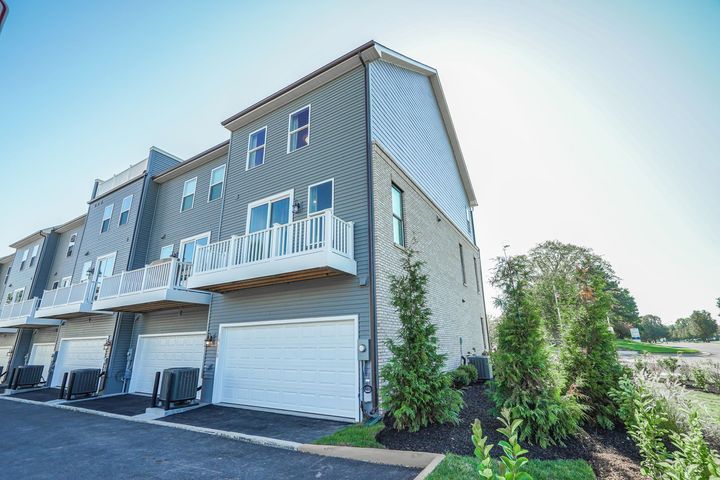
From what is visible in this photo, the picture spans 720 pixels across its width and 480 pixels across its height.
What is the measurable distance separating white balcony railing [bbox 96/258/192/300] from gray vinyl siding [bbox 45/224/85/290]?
29.6 feet

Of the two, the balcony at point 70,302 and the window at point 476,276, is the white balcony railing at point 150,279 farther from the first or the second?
the window at point 476,276

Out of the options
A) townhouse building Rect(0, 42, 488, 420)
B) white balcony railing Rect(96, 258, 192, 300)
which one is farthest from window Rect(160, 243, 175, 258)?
white balcony railing Rect(96, 258, 192, 300)

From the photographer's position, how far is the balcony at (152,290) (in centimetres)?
Result: 1110

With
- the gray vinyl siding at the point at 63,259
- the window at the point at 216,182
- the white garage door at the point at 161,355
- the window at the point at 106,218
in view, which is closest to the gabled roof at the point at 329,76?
the window at the point at 216,182

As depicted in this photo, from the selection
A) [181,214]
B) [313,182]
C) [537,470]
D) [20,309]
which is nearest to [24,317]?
[20,309]

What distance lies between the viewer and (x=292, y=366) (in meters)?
8.65

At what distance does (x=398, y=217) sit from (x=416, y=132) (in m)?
4.64

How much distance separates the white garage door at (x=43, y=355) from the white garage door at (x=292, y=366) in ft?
48.4

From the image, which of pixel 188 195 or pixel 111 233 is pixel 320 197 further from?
pixel 111 233

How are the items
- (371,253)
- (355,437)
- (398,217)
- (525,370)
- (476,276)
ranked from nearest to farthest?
(525,370) < (355,437) < (371,253) < (398,217) < (476,276)

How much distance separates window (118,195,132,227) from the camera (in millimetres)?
16077

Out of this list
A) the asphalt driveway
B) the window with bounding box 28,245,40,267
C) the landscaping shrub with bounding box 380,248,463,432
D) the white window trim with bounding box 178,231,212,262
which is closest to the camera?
the asphalt driveway

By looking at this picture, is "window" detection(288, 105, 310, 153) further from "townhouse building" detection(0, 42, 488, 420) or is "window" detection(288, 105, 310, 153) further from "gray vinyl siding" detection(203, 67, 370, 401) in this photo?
"gray vinyl siding" detection(203, 67, 370, 401)

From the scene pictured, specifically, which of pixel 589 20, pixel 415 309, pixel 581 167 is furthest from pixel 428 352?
pixel 581 167
